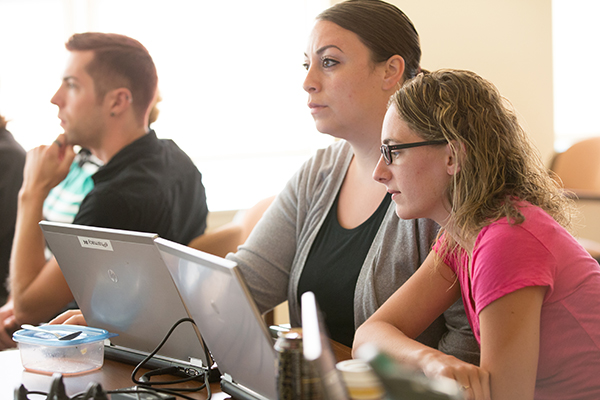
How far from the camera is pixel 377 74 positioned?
61.4 inches

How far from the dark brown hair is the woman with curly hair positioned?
365mm

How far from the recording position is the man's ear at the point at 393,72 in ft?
5.12

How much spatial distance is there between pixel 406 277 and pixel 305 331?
2.91 feet

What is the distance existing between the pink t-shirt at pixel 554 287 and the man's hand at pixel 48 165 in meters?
1.85

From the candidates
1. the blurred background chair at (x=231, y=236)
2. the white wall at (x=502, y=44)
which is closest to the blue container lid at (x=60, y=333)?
the blurred background chair at (x=231, y=236)

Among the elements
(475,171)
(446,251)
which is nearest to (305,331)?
(475,171)

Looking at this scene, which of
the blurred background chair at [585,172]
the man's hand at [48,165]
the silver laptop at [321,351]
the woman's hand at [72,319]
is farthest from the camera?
the blurred background chair at [585,172]

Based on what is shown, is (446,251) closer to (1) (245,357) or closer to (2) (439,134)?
(2) (439,134)

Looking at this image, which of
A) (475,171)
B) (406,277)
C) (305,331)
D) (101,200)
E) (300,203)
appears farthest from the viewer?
(101,200)

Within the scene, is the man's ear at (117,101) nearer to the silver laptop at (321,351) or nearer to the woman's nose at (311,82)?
the woman's nose at (311,82)

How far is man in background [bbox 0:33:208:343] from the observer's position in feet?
7.03

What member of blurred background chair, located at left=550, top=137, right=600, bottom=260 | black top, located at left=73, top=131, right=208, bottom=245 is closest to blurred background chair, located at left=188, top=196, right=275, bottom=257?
black top, located at left=73, top=131, right=208, bottom=245

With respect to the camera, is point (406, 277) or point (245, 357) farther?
point (406, 277)

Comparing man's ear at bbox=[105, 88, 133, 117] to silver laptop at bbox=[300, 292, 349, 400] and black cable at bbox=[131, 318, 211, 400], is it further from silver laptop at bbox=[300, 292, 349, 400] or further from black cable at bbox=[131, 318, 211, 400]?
silver laptop at bbox=[300, 292, 349, 400]
